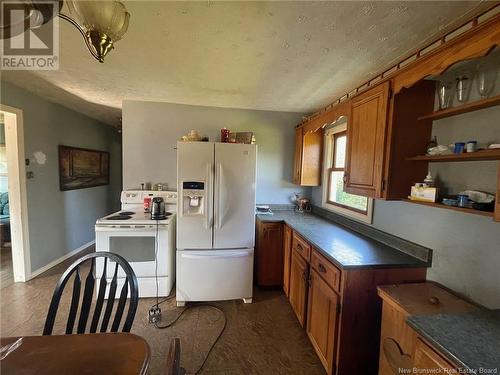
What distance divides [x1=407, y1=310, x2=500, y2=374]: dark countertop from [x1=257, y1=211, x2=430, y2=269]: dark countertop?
0.46 metres

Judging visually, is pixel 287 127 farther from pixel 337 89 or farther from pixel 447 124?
pixel 447 124

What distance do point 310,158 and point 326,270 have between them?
67.1 inches

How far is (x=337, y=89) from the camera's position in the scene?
227 cm

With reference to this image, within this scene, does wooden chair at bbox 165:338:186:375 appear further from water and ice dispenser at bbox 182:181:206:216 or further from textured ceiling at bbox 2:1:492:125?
water and ice dispenser at bbox 182:181:206:216

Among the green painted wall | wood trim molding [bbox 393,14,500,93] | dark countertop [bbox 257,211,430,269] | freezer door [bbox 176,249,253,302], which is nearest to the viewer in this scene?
wood trim molding [bbox 393,14,500,93]

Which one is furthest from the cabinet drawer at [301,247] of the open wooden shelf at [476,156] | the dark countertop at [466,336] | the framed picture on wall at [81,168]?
the framed picture on wall at [81,168]

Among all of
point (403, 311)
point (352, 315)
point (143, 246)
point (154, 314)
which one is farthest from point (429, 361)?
point (143, 246)

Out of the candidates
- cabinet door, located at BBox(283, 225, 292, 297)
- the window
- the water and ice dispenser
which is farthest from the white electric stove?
the window

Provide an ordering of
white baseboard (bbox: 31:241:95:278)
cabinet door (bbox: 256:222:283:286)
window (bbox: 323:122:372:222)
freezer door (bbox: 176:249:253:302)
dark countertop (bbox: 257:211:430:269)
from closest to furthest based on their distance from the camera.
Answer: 1. dark countertop (bbox: 257:211:430:269)
2. freezer door (bbox: 176:249:253:302)
3. window (bbox: 323:122:372:222)
4. cabinet door (bbox: 256:222:283:286)
5. white baseboard (bbox: 31:241:95:278)

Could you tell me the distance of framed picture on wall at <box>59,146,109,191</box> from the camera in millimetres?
3320

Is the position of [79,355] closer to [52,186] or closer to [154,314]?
[154,314]

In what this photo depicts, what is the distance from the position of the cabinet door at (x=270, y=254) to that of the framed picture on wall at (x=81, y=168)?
3.14 m

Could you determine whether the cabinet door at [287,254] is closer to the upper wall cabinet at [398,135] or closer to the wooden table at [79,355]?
the upper wall cabinet at [398,135]

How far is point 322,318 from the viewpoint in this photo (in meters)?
1.64
